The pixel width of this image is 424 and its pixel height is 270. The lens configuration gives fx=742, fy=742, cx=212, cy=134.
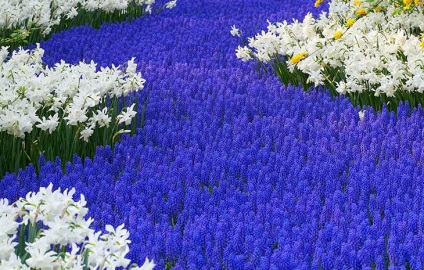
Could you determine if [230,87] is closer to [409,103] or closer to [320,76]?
[320,76]

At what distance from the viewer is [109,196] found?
394 cm

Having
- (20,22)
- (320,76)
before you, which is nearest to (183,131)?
(320,76)

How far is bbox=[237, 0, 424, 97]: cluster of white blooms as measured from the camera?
213 inches

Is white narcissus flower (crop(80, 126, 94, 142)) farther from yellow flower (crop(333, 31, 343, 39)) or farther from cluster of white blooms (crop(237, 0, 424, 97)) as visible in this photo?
yellow flower (crop(333, 31, 343, 39))

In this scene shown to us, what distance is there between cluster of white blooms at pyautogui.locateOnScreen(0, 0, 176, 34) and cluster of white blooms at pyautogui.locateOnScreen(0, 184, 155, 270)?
5304mm

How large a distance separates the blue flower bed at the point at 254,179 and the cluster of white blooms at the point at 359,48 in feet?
0.75

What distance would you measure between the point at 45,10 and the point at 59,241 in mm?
5942

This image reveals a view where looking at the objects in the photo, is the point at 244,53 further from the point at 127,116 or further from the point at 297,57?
the point at 127,116

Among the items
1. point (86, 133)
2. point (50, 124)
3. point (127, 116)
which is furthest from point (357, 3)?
point (50, 124)

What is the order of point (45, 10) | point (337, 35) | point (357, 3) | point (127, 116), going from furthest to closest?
point (45, 10), point (357, 3), point (337, 35), point (127, 116)

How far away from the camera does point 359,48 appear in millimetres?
6004

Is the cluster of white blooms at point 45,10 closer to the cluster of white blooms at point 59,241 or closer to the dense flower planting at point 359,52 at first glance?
the dense flower planting at point 359,52

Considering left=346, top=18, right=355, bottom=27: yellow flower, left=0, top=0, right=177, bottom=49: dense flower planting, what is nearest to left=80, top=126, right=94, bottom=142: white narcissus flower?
left=0, top=0, right=177, bottom=49: dense flower planting

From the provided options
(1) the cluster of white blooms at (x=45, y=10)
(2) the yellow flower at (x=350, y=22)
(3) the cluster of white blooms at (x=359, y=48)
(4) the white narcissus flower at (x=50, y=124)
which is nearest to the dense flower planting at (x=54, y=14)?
(1) the cluster of white blooms at (x=45, y=10)
